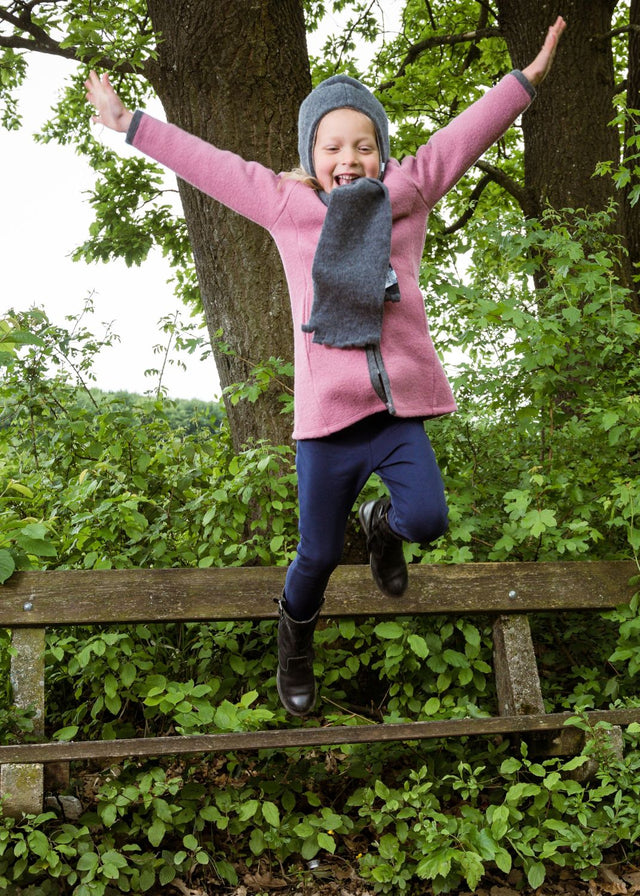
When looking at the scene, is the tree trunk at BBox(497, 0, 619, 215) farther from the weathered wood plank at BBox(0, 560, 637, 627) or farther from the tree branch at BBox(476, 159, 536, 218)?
the weathered wood plank at BBox(0, 560, 637, 627)

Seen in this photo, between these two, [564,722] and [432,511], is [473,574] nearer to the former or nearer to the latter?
[564,722]

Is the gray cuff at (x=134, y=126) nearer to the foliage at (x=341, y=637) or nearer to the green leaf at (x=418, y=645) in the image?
the foliage at (x=341, y=637)

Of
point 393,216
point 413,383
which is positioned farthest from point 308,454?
point 393,216

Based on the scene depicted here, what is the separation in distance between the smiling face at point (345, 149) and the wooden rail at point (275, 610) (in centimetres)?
170

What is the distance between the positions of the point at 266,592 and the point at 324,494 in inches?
40.7

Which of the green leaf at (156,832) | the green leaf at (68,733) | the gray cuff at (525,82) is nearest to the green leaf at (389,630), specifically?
the green leaf at (156,832)

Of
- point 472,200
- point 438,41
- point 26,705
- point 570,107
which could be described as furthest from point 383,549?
point 438,41

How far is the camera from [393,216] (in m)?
2.56

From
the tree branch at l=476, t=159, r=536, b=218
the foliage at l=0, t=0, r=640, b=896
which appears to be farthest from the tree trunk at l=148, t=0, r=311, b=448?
the tree branch at l=476, t=159, r=536, b=218

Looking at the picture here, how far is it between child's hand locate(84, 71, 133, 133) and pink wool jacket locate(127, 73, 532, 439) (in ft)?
0.15

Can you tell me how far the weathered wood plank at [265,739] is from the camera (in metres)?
2.99

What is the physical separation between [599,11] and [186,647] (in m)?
5.83

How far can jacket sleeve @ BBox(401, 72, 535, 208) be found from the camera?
8.41ft

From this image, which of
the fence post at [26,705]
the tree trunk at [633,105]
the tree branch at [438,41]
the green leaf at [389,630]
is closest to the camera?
the fence post at [26,705]
